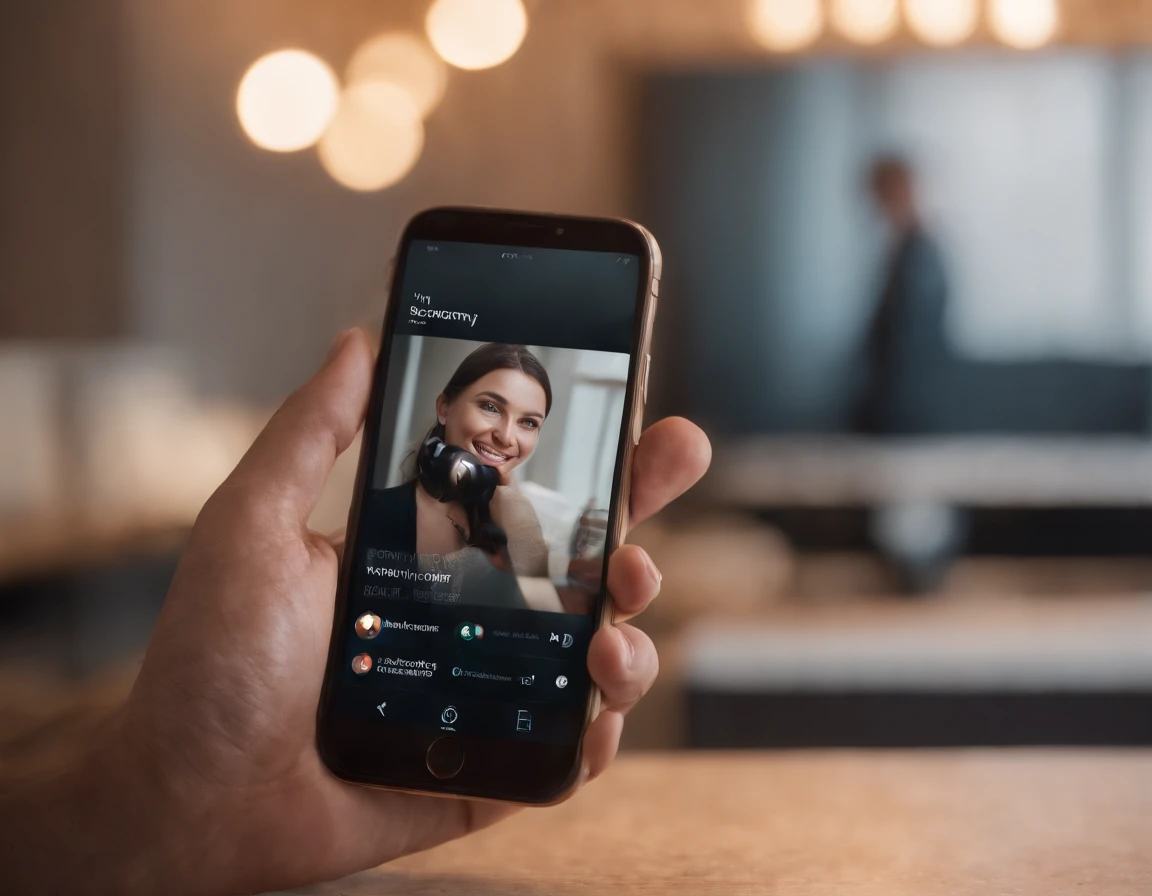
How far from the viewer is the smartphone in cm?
50

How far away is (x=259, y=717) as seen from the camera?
0.49 metres

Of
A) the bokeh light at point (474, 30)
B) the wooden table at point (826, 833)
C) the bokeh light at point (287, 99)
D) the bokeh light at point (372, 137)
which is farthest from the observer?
the bokeh light at point (372, 137)

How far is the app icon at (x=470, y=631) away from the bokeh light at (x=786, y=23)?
7.21ft

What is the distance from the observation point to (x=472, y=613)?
0.51 metres

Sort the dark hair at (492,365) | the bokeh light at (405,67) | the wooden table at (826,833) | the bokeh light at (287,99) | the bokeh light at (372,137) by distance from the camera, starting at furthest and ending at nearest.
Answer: the bokeh light at (405,67), the bokeh light at (372,137), the bokeh light at (287,99), the dark hair at (492,365), the wooden table at (826,833)

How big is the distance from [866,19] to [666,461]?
219 cm

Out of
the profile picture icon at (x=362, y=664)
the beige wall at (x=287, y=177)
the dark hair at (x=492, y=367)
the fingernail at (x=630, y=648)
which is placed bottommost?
the profile picture icon at (x=362, y=664)

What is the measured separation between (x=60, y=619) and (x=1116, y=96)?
7.47 ft

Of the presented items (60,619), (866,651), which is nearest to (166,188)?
(60,619)

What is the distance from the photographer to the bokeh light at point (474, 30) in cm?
221

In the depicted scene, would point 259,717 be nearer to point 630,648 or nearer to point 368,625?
point 368,625

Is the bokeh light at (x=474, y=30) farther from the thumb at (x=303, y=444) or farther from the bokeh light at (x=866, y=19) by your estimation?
the thumb at (x=303, y=444)

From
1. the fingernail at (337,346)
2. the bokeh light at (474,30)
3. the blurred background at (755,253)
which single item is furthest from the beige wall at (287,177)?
the fingernail at (337,346)

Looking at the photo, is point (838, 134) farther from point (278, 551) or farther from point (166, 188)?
point (278, 551)
